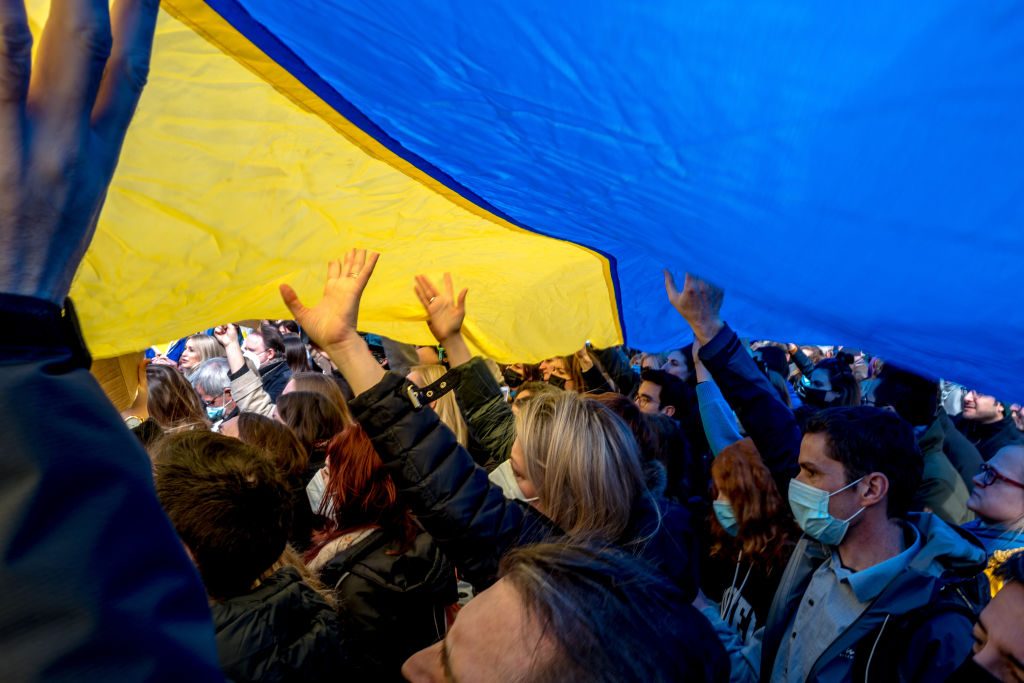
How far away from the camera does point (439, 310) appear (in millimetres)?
2865

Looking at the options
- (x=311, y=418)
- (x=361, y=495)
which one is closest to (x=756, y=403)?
(x=361, y=495)

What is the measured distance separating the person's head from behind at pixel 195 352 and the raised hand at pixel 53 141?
24.1ft

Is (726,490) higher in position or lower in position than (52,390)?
lower

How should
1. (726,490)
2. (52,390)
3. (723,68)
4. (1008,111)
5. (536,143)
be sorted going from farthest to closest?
(726,490)
(536,143)
(723,68)
(1008,111)
(52,390)

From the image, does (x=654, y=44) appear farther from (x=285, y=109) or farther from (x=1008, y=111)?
(x=285, y=109)

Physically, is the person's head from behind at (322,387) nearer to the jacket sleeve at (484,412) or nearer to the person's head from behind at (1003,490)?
the jacket sleeve at (484,412)

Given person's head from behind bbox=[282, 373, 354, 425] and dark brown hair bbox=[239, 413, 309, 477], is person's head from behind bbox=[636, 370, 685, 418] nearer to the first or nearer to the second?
person's head from behind bbox=[282, 373, 354, 425]

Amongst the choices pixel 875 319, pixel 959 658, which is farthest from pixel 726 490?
pixel 875 319

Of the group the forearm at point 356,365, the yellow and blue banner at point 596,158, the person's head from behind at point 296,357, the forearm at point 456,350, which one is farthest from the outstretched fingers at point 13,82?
the person's head from behind at point 296,357

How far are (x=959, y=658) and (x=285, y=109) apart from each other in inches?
90.5

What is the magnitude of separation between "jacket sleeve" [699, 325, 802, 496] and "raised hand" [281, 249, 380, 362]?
122 cm

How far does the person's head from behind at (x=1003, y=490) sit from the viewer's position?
3121 millimetres

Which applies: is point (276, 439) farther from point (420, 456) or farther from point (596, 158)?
point (596, 158)

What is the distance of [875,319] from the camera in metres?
1.77
